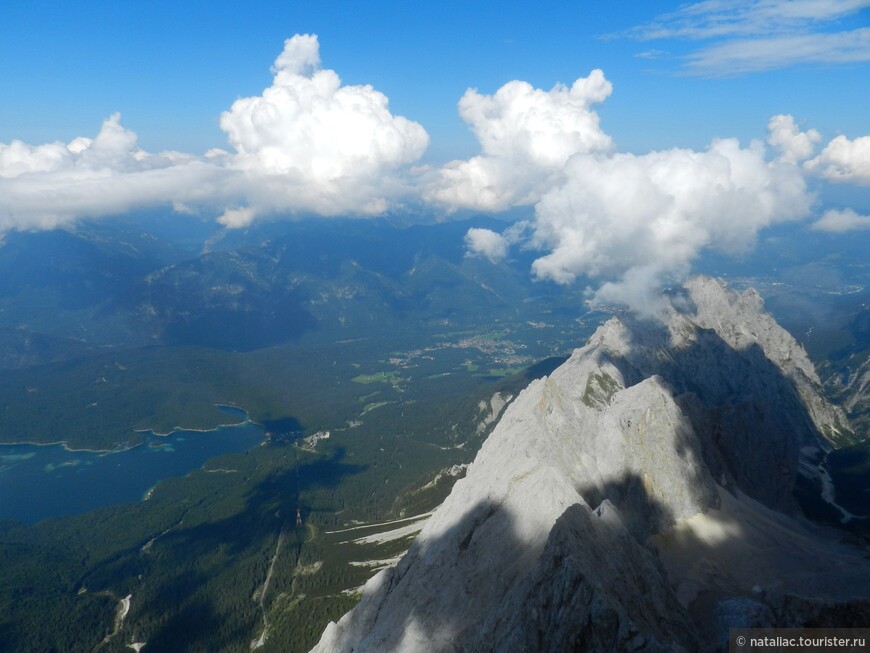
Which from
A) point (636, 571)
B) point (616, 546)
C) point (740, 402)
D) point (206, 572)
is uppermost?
point (616, 546)

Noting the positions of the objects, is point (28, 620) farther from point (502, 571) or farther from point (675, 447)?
point (675, 447)

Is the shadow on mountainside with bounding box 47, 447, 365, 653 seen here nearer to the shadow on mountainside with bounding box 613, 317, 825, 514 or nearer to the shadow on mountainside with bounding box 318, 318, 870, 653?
the shadow on mountainside with bounding box 318, 318, 870, 653

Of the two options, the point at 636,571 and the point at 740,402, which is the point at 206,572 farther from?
the point at 740,402

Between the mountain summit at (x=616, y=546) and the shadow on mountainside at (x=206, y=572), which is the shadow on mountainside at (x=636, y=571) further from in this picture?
the shadow on mountainside at (x=206, y=572)

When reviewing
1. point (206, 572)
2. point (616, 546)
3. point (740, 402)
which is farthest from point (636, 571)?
point (206, 572)

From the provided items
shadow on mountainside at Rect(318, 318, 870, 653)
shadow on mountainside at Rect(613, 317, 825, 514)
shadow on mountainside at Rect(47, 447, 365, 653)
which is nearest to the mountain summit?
shadow on mountainside at Rect(318, 318, 870, 653)

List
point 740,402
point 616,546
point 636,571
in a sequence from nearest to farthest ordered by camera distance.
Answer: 1. point 636,571
2. point 616,546
3. point 740,402

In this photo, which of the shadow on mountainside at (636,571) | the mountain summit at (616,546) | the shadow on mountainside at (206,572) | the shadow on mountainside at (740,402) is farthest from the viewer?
the shadow on mountainside at (206,572)

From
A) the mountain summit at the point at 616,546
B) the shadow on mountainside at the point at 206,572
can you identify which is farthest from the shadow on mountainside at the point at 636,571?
the shadow on mountainside at the point at 206,572

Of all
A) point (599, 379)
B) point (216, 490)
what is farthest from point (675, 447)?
point (216, 490)

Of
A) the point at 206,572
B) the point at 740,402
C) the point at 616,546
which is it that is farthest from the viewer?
the point at 206,572
